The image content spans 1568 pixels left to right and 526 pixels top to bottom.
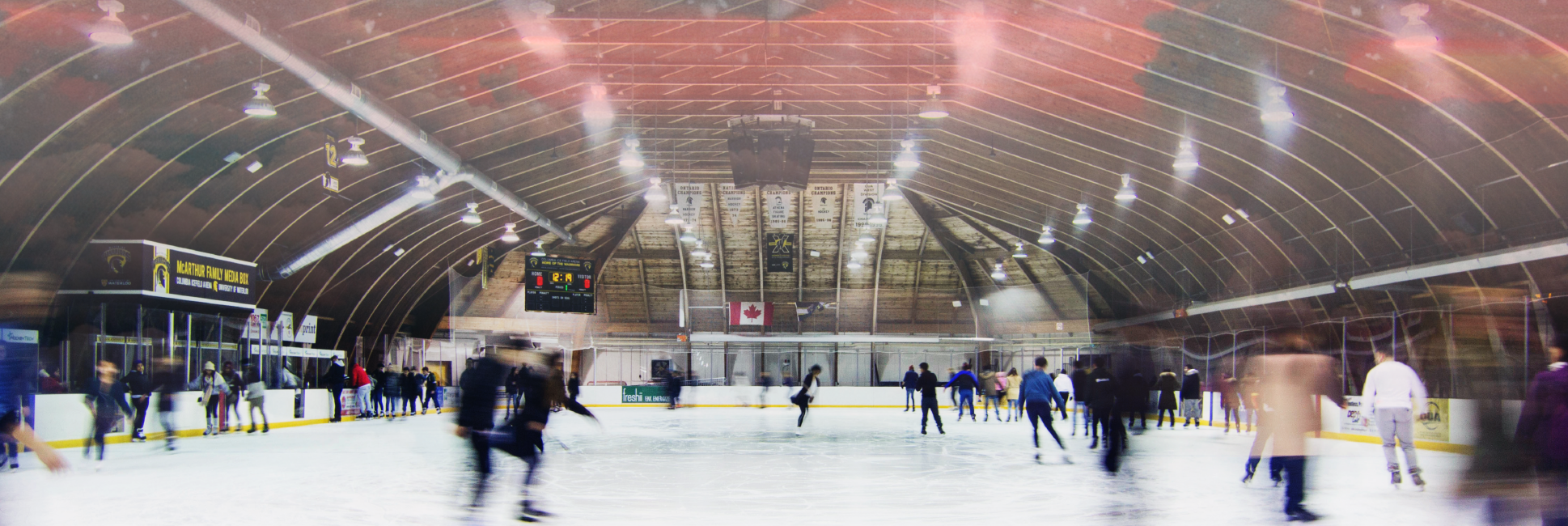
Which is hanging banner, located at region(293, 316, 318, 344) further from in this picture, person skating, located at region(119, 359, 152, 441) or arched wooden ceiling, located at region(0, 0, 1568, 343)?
person skating, located at region(119, 359, 152, 441)

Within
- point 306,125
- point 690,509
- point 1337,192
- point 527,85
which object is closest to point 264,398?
point 306,125

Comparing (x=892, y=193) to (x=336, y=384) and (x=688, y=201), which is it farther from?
(x=336, y=384)

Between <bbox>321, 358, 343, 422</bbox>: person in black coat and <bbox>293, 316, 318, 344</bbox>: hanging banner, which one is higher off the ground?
<bbox>293, 316, 318, 344</bbox>: hanging banner

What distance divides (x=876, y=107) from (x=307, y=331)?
58.7 feet

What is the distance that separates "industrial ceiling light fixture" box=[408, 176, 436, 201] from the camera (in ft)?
77.4

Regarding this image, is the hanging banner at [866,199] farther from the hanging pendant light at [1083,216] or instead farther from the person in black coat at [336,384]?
the person in black coat at [336,384]

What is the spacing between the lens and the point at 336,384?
2500cm

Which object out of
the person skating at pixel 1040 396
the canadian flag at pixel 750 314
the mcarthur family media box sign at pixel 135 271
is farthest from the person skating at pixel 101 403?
the canadian flag at pixel 750 314

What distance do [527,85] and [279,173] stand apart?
626 cm

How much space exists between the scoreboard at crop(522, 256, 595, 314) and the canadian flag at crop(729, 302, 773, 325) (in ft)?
17.9

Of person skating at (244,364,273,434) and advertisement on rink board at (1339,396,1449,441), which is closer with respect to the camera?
advertisement on rink board at (1339,396,1449,441)

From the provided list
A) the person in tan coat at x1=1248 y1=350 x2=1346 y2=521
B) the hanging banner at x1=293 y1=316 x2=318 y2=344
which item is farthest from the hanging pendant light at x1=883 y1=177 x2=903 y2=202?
the hanging banner at x1=293 y1=316 x2=318 y2=344

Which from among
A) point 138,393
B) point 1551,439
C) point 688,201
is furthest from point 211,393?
point 1551,439

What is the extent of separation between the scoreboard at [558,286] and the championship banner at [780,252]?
5.81 meters
